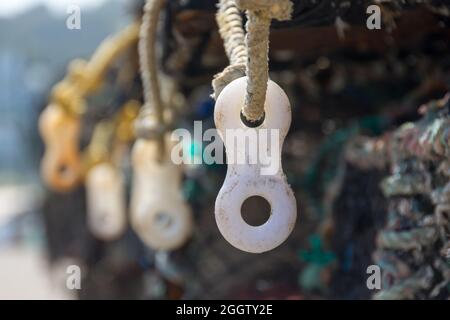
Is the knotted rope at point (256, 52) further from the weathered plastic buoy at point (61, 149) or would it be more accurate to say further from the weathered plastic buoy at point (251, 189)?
the weathered plastic buoy at point (61, 149)

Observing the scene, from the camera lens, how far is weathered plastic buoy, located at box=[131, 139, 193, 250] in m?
1.12

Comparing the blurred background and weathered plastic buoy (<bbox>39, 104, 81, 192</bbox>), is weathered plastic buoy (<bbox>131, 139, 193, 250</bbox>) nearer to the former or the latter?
the blurred background

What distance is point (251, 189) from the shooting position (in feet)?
2.24

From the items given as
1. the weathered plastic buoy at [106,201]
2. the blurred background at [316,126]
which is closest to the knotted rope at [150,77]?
the blurred background at [316,126]

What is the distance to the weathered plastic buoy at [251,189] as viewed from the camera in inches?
26.8

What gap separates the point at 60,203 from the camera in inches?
96.7

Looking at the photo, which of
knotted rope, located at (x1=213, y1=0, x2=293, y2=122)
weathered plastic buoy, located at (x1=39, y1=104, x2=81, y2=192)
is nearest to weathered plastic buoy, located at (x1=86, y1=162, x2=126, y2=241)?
weathered plastic buoy, located at (x1=39, y1=104, x2=81, y2=192)

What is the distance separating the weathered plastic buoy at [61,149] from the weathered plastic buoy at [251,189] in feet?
2.69

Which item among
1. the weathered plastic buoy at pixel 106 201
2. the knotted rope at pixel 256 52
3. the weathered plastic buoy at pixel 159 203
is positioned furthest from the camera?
the weathered plastic buoy at pixel 106 201

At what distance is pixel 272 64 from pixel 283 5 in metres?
0.62

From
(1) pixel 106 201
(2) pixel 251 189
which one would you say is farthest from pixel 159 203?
(2) pixel 251 189

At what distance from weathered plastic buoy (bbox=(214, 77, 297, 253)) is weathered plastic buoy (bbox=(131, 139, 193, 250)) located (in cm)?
43
